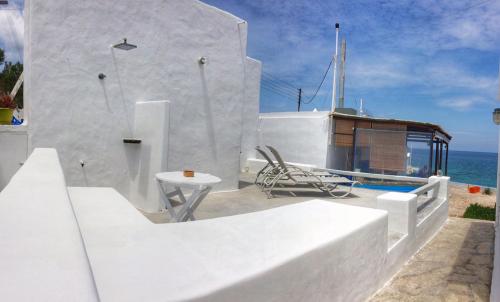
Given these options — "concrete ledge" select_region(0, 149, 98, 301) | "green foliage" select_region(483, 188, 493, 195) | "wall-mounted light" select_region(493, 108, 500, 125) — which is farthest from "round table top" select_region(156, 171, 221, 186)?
"green foliage" select_region(483, 188, 493, 195)

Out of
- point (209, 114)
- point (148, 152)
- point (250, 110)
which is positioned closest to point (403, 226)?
point (148, 152)

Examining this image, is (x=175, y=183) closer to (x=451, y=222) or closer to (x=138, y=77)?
(x=138, y=77)

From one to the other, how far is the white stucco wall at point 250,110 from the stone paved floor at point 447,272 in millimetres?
8298

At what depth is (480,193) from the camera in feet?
46.0

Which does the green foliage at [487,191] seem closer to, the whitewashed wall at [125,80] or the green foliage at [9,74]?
the whitewashed wall at [125,80]

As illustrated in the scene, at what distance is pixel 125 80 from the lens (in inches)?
267

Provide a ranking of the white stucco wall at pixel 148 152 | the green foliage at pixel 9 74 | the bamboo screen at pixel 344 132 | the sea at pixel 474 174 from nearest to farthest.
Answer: the white stucco wall at pixel 148 152 < the bamboo screen at pixel 344 132 < the green foliage at pixel 9 74 < the sea at pixel 474 174

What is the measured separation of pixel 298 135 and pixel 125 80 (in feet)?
28.9

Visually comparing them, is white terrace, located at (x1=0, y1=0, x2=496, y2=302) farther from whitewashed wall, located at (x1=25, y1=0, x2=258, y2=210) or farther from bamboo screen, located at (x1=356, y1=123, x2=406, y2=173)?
bamboo screen, located at (x1=356, y1=123, x2=406, y2=173)

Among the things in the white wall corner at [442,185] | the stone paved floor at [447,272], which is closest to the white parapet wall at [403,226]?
the stone paved floor at [447,272]

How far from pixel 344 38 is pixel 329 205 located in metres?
18.1

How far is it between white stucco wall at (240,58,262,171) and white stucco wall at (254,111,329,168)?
1442mm

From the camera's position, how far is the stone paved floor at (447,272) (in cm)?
360

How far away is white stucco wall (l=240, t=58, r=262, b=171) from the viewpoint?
13.5 metres
